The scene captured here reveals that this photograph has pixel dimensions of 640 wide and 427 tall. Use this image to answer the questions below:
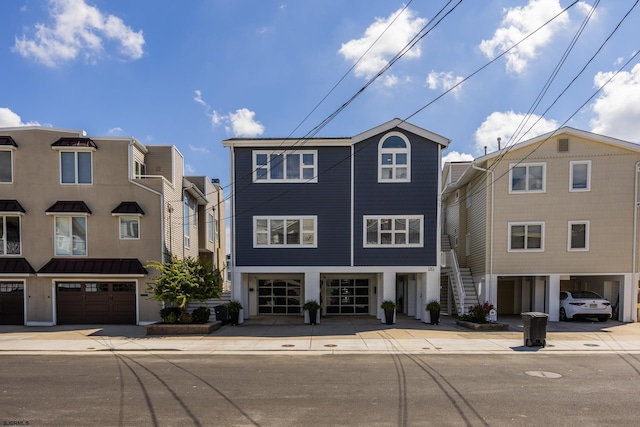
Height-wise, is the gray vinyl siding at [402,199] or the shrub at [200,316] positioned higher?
the gray vinyl siding at [402,199]

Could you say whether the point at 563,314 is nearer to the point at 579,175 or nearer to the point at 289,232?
the point at 579,175

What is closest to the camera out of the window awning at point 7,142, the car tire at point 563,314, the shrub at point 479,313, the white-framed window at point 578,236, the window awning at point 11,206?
the shrub at point 479,313

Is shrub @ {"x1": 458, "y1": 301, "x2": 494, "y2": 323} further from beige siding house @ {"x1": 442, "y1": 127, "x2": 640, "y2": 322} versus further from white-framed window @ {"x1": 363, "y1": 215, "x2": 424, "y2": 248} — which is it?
white-framed window @ {"x1": 363, "y1": 215, "x2": 424, "y2": 248}

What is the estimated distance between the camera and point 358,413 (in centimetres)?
627

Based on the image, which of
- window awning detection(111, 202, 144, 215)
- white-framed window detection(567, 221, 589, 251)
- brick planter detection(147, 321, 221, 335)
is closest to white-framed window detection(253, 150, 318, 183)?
window awning detection(111, 202, 144, 215)

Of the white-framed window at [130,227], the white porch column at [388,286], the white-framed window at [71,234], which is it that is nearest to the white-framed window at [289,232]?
the white porch column at [388,286]

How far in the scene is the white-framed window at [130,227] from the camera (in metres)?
17.2

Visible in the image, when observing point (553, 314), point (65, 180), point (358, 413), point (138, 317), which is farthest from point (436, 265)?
point (65, 180)

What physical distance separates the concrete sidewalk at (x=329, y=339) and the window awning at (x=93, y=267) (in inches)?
89.3

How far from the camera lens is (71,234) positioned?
17.1m

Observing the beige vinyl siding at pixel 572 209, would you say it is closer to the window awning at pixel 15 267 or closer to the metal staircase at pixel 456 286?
the metal staircase at pixel 456 286

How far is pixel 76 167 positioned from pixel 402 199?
14614 millimetres

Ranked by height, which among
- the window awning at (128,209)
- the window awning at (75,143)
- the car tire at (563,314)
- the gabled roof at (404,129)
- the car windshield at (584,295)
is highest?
the gabled roof at (404,129)

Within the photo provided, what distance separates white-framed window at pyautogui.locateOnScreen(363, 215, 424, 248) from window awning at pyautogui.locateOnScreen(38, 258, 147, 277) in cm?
1005
